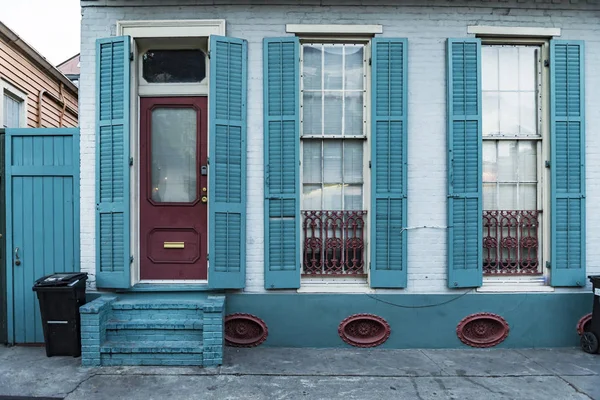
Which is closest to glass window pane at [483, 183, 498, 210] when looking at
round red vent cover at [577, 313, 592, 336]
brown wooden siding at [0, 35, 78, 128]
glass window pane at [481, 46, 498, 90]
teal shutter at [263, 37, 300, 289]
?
glass window pane at [481, 46, 498, 90]

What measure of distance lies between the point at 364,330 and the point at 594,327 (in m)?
2.63

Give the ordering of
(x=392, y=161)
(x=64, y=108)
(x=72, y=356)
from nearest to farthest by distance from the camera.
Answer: (x=72, y=356) < (x=392, y=161) < (x=64, y=108)

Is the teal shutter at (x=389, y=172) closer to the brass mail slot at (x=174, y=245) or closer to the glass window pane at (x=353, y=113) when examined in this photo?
the glass window pane at (x=353, y=113)

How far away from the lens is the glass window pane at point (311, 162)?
4953mm

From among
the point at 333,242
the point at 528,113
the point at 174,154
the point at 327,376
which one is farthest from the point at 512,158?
the point at 174,154

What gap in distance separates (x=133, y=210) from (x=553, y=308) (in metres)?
5.17

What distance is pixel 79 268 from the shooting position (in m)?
4.80

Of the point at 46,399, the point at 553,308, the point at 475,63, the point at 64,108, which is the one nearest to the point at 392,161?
the point at 475,63

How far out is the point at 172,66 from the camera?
5.02m

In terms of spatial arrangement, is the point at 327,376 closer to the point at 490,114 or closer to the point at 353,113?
the point at 353,113

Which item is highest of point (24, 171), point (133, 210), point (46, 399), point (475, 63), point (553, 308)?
point (475, 63)

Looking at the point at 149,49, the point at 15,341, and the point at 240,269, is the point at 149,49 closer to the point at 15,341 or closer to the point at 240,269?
the point at 240,269

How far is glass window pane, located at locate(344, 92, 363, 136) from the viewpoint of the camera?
16.3 feet

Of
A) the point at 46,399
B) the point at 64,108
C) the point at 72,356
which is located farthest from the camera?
the point at 64,108
